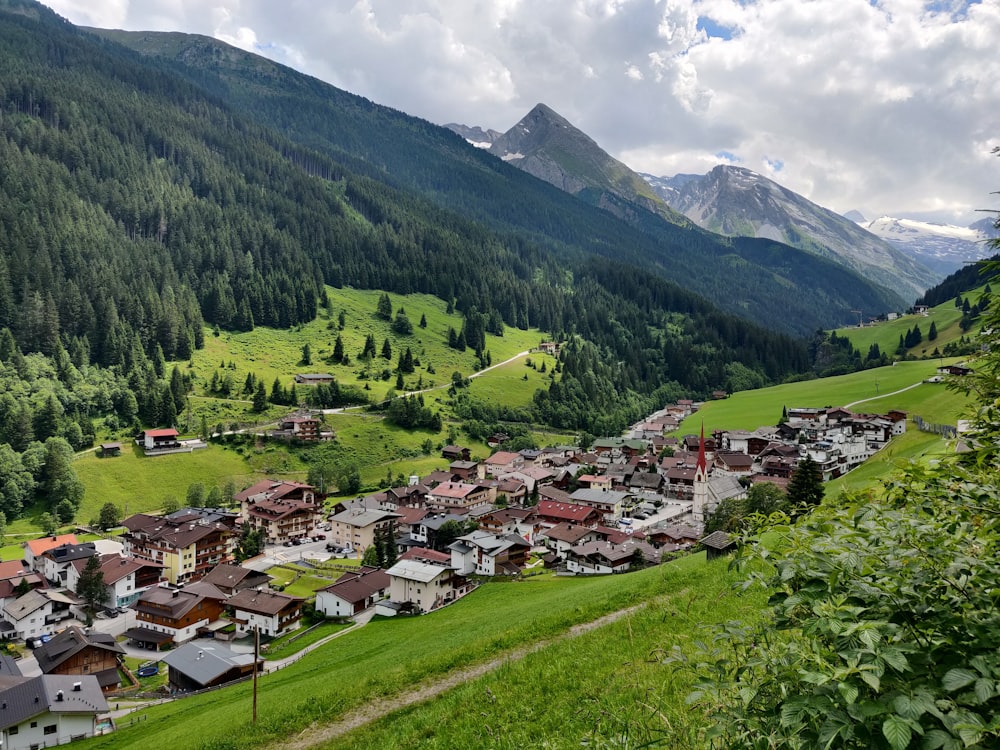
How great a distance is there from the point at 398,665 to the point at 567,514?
5756 cm

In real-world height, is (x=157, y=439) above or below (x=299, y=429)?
above

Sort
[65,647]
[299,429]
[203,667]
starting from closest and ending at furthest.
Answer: [203,667]
[65,647]
[299,429]

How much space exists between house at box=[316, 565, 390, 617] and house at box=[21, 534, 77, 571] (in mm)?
38332

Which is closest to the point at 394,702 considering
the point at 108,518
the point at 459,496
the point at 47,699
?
the point at 47,699

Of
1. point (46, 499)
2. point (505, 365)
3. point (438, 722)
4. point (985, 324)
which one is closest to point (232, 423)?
point (46, 499)

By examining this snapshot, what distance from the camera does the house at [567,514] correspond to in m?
75.8

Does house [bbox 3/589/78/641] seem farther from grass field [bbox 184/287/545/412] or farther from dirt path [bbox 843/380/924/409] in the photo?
dirt path [bbox 843/380/924/409]

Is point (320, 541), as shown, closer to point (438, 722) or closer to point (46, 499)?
point (46, 499)

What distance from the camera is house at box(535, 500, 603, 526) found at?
7575cm

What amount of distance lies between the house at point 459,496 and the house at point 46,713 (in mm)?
51000

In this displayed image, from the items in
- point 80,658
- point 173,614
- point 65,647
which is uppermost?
point 65,647

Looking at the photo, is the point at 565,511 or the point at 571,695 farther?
the point at 565,511

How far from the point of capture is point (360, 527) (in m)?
76.9

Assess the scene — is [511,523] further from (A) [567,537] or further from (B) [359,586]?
(B) [359,586]
